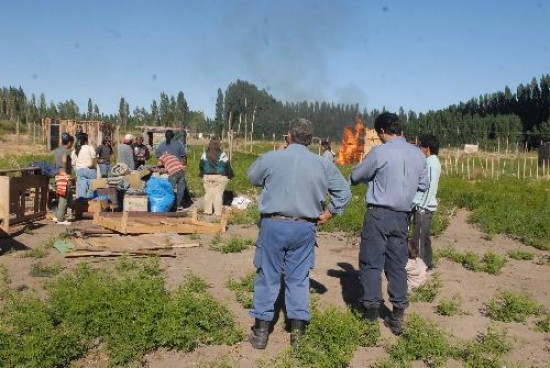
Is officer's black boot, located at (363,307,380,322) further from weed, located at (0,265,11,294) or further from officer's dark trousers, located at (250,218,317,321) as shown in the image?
weed, located at (0,265,11,294)

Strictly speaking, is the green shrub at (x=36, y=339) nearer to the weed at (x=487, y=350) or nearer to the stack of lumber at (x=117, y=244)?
the stack of lumber at (x=117, y=244)

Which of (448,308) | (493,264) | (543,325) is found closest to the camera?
(543,325)

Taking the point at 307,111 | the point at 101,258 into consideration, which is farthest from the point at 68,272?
the point at 307,111

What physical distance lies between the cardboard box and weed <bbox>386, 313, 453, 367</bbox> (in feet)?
22.0

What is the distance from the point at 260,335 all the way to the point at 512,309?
308 centimetres

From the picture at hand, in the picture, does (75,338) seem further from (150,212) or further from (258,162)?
(150,212)

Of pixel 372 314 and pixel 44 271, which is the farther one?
pixel 44 271

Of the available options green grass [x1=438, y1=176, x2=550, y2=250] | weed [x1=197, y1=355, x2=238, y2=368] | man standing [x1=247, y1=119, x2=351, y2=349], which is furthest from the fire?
weed [x1=197, y1=355, x2=238, y2=368]

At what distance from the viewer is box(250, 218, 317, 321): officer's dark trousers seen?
4.56 m

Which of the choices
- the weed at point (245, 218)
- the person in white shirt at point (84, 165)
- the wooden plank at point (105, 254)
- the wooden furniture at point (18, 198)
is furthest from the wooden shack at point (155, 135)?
the wooden plank at point (105, 254)

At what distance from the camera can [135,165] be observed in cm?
1341

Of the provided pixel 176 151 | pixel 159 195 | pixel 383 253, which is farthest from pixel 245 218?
pixel 383 253

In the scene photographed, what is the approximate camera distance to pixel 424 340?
4.67m

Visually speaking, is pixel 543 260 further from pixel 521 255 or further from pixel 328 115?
pixel 328 115
